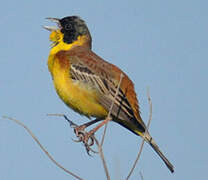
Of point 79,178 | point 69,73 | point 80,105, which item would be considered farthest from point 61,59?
point 79,178

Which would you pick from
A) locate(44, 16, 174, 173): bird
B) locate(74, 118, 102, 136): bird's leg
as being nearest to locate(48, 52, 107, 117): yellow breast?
locate(44, 16, 174, 173): bird

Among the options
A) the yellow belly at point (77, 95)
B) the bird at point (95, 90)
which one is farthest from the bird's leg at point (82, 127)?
the yellow belly at point (77, 95)

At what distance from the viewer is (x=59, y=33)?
26.2ft

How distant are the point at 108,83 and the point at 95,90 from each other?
0.23m

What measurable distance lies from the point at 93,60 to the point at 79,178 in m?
3.48

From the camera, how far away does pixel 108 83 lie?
6918mm

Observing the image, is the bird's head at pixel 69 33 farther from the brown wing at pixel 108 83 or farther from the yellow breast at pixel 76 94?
the yellow breast at pixel 76 94

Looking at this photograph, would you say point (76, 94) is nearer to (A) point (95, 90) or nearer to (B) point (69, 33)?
(A) point (95, 90)

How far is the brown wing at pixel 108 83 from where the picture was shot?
675 centimetres

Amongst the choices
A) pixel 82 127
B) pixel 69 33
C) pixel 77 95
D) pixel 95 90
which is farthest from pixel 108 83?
pixel 69 33

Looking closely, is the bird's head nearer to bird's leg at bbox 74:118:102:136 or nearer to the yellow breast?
the yellow breast

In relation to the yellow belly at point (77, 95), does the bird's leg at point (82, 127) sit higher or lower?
lower

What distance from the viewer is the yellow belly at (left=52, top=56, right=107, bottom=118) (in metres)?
6.75

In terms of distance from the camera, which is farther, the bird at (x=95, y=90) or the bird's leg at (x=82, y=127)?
the bird's leg at (x=82, y=127)
